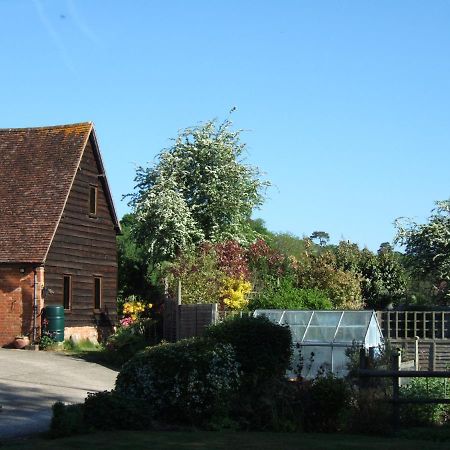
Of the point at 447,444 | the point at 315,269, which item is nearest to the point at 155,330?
the point at 315,269

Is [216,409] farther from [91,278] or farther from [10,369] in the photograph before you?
[91,278]

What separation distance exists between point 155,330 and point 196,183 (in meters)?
10.7

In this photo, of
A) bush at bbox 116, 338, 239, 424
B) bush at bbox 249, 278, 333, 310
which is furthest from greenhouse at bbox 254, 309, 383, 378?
bush at bbox 116, 338, 239, 424

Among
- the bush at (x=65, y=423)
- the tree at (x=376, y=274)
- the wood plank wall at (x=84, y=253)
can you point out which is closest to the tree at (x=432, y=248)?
the tree at (x=376, y=274)

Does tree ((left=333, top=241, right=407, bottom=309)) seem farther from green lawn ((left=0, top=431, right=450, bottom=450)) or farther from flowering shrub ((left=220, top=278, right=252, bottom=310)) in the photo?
green lawn ((left=0, top=431, right=450, bottom=450))

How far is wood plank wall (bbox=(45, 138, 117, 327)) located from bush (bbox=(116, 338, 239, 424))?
1594cm

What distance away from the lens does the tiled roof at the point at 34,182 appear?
Answer: 97.8 feet

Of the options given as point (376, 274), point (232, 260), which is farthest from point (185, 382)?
point (376, 274)

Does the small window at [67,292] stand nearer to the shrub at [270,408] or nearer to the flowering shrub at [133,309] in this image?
the flowering shrub at [133,309]

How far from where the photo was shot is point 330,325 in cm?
2241

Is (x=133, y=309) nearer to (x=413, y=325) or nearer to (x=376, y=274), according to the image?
(x=376, y=274)

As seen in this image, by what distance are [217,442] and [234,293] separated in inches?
620

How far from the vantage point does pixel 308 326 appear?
888 inches

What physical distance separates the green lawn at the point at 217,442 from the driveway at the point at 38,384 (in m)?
1.48
